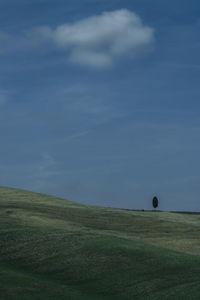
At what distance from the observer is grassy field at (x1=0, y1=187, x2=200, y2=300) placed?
91.8ft

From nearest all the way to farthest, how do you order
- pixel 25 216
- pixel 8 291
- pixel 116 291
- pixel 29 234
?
1. pixel 8 291
2. pixel 116 291
3. pixel 29 234
4. pixel 25 216

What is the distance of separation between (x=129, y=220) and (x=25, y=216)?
1309 cm

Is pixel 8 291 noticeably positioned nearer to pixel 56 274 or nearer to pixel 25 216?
pixel 56 274

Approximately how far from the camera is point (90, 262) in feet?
111

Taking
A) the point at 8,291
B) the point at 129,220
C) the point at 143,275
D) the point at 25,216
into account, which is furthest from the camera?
the point at 129,220

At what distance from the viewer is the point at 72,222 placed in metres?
52.6

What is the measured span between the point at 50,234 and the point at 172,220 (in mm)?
24835

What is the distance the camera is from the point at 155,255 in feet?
115

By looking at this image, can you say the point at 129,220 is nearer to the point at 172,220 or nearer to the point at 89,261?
the point at 172,220

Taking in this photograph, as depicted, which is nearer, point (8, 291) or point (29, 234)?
point (8, 291)

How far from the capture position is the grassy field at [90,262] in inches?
1102

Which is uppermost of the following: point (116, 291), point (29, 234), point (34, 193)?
point (34, 193)

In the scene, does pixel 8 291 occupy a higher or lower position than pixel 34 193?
lower

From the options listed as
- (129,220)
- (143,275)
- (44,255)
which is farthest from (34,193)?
(143,275)
